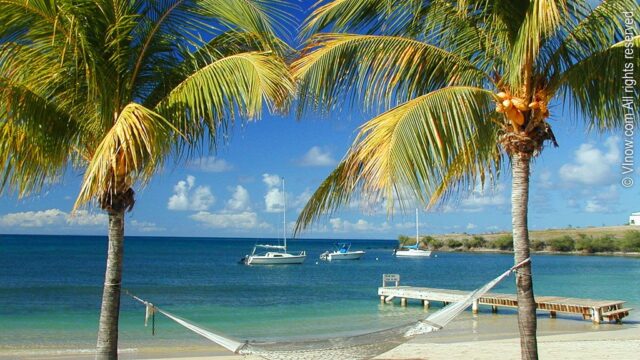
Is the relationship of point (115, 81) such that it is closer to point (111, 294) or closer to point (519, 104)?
point (111, 294)

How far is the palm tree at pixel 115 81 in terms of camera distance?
4688 millimetres

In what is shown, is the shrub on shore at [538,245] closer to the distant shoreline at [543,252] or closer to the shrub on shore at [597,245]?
the distant shoreline at [543,252]

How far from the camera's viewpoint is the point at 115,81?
5.20m

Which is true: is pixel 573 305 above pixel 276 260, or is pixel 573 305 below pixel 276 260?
above

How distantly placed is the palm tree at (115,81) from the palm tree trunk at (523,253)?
201cm

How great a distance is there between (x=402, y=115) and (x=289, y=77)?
97 cm

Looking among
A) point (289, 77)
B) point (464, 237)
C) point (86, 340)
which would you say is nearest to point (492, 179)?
point (289, 77)

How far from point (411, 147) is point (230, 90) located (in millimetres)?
1522

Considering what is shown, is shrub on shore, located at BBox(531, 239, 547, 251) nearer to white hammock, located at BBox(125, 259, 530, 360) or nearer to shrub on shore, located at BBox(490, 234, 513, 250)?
shrub on shore, located at BBox(490, 234, 513, 250)

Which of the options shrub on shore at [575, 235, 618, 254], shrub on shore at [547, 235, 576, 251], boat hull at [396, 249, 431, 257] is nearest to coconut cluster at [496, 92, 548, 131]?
boat hull at [396, 249, 431, 257]

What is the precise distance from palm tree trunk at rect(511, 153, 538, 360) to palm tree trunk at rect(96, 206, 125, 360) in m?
3.30

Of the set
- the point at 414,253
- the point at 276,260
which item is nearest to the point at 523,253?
the point at 276,260

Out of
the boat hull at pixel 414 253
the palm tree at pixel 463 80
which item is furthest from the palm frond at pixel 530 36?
the boat hull at pixel 414 253

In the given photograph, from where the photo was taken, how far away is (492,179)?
6086 mm
